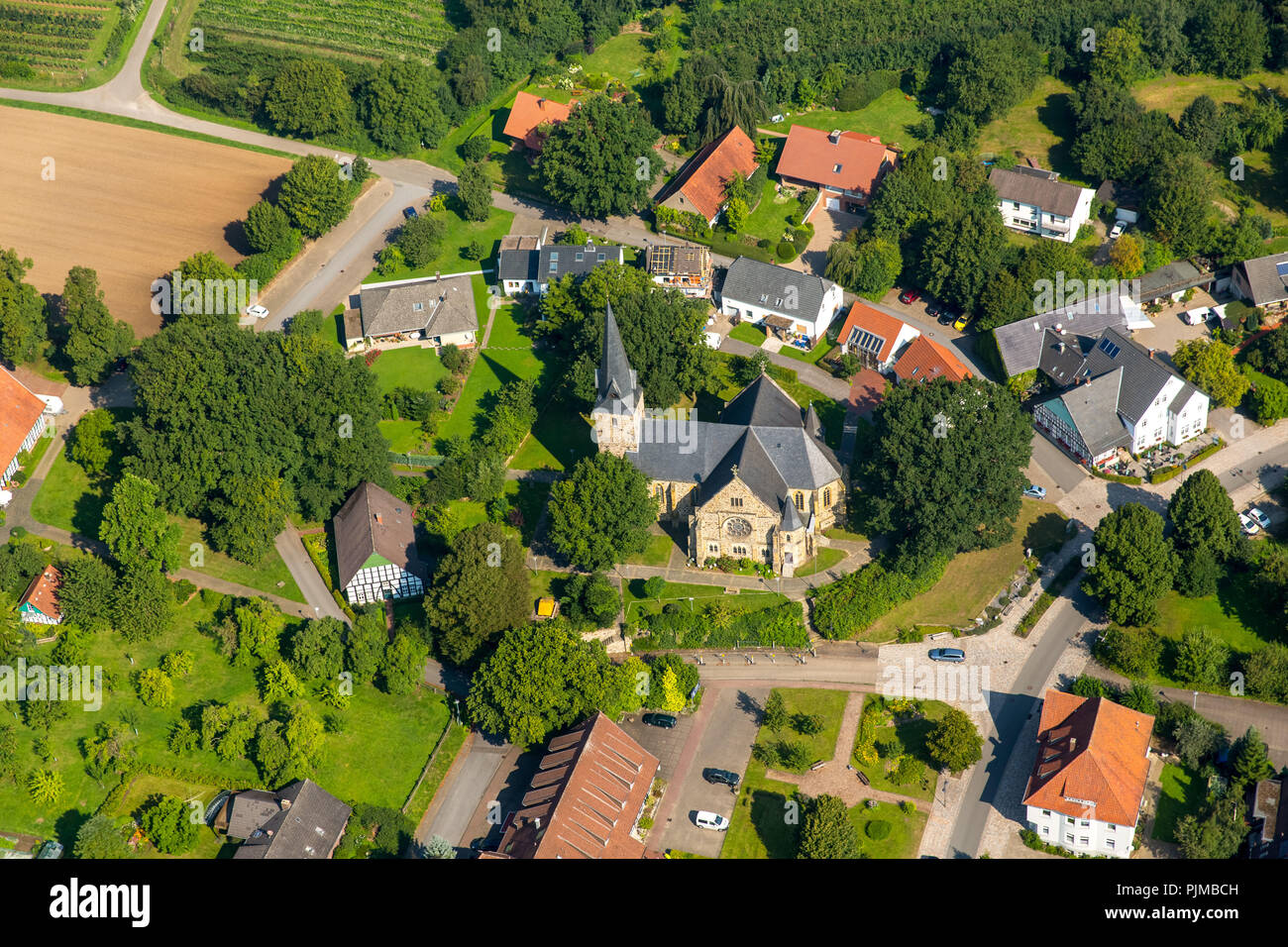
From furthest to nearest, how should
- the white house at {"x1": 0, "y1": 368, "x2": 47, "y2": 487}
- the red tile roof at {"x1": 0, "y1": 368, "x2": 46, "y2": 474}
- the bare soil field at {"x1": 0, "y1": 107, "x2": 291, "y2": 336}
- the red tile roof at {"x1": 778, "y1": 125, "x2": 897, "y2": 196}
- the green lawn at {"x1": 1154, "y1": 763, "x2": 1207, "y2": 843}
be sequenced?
the red tile roof at {"x1": 778, "y1": 125, "x2": 897, "y2": 196}
the bare soil field at {"x1": 0, "y1": 107, "x2": 291, "y2": 336}
the red tile roof at {"x1": 0, "y1": 368, "x2": 46, "y2": 474}
the white house at {"x1": 0, "y1": 368, "x2": 47, "y2": 487}
the green lawn at {"x1": 1154, "y1": 763, "x2": 1207, "y2": 843}

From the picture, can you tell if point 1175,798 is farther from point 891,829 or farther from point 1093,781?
point 891,829

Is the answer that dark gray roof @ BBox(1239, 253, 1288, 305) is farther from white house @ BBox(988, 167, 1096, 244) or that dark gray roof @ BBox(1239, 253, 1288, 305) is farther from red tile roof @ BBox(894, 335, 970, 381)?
red tile roof @ BBox(894, 335, 970, 381)

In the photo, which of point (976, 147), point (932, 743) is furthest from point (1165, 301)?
point (932, 743)

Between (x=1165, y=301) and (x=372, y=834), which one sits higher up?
(x=1165, y=301)

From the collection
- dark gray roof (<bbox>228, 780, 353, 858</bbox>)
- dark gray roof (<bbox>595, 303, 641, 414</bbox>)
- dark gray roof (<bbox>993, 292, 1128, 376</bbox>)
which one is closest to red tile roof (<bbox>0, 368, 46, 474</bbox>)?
dark gray roof (<bbox>228, 780, 353, 858</bbox>)

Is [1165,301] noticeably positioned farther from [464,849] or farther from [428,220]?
[464,849]

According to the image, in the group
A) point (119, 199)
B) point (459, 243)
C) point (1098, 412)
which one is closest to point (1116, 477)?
point (1098, 412)
